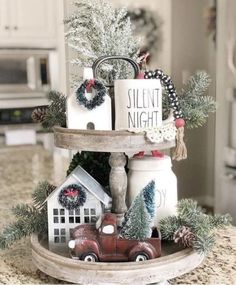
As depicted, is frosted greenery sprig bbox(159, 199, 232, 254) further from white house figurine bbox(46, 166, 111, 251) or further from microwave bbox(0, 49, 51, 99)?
microwave bbox(0, 49, 51, 99)

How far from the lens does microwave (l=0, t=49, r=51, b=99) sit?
2.80 m

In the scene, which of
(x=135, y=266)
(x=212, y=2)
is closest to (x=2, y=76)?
(x=212, y=2)

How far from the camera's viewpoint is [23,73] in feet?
9.32

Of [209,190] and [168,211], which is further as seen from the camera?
[209,190]

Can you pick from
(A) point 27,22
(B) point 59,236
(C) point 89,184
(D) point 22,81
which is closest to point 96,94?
(C) point 89,184

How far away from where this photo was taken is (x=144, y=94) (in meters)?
0.68

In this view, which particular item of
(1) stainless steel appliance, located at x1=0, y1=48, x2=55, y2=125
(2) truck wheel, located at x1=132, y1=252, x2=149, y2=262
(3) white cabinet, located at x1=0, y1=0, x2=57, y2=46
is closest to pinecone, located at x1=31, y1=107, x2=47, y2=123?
(2) truck wheel, located at x1=132, y1=252, x2=149, y2=262

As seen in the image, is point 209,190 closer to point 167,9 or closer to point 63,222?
point 167,9

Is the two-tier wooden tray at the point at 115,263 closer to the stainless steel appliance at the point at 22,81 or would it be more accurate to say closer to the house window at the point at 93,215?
the house window at the point at 93,215

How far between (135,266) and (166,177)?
0.17 meters

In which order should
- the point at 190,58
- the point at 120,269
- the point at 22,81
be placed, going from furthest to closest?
Answer: the point at 190,58
the point at 22,81
the point at 120,269

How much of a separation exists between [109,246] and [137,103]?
9.0 inches

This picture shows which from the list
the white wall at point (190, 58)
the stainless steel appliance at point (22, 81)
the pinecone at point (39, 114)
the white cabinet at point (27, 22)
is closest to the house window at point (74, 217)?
the pinecone at point (39, 114)

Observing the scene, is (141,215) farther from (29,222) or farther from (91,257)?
(29,222)
